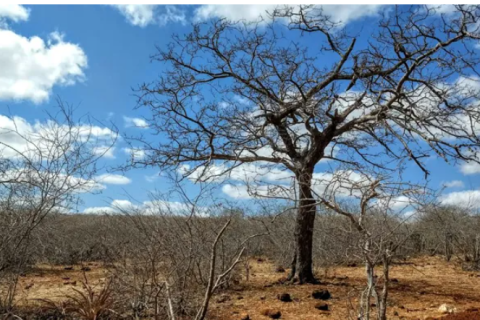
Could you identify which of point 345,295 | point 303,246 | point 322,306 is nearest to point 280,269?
point 303,246

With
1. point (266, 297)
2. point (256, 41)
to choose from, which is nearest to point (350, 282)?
point (266, 297)

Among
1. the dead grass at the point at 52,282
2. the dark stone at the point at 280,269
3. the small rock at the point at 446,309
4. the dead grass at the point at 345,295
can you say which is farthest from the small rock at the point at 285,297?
the dark stone at the point at 280,269

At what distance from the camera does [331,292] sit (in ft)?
31.8

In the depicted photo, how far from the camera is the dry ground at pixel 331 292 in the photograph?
7902mm

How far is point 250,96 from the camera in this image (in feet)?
37.5

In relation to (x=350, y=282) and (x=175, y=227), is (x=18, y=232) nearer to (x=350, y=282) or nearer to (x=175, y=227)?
(x=175, y=227)

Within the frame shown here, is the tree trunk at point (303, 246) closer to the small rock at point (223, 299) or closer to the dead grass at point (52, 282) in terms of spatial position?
the small rock at point (223, 299)

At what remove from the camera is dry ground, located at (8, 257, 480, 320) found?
7.90 metres

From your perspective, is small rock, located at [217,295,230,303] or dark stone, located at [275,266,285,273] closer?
small rock, located at [217,295,230,303]

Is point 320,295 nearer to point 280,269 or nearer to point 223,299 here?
point 223,299

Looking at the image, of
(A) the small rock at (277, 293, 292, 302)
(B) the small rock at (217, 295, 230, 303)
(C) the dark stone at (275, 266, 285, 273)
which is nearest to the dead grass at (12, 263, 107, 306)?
(B) the small rock at (217, 295, 230, 303)

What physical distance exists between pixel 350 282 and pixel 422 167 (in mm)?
3166

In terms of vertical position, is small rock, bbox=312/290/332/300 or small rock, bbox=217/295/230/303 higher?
small rock, bbox=312/290/332/300

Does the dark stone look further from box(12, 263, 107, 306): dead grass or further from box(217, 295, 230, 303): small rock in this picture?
box(12, 263, 107, 306): dead grass
